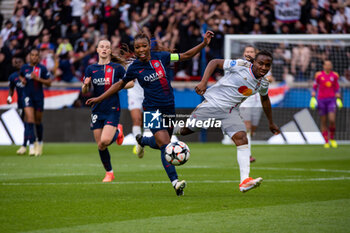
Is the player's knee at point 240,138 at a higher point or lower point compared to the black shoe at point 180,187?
higher

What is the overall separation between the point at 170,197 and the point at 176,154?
53 centimetres

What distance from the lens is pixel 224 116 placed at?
8.12 metres

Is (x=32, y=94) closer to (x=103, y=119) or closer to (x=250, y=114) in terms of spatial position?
(x=250, y=114)

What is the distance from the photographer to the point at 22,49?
21.2 m

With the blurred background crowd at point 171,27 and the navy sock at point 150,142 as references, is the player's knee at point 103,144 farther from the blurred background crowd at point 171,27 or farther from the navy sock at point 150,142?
the blurred background crowd at point 171,27

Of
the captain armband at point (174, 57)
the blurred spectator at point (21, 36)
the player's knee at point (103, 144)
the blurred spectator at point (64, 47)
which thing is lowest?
the blurred spectator at point (64, 47)

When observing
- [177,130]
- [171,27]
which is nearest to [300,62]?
[171,27]

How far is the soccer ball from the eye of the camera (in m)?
7.65

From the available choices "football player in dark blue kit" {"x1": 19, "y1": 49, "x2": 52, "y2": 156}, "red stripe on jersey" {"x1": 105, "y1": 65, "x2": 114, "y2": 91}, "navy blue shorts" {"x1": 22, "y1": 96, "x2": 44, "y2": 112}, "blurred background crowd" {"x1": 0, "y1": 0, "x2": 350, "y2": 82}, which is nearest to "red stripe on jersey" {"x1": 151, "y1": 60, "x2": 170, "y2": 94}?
"red stripe on jersey" {"x1": 105, "y1": 65, "x2": 114, "y2": 91}

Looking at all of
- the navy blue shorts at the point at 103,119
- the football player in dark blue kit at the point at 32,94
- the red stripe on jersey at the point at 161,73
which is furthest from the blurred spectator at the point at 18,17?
the red stripe on jersey at the point at 161,73

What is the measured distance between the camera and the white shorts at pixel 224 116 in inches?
310

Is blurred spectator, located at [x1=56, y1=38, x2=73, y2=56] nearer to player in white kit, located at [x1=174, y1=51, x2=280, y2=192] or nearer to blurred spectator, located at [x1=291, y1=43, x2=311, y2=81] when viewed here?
blurred spectator, located at [x1=291, y1=43, x2=311, y2=81]

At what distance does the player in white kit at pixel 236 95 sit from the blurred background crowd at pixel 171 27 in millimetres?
11387

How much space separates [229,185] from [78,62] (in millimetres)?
12579
